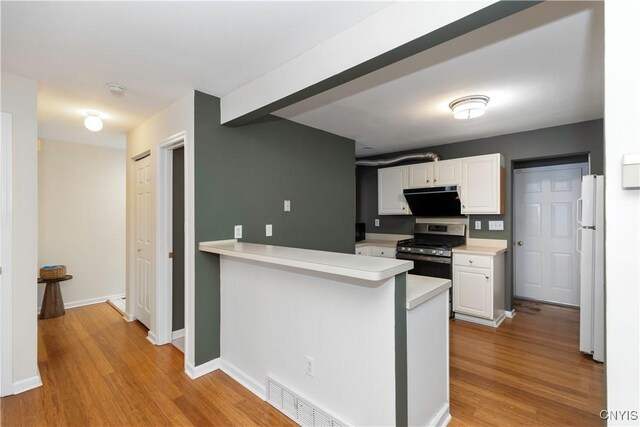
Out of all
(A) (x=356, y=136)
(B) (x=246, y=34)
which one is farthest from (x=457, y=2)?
(A) (x=356, y=136)

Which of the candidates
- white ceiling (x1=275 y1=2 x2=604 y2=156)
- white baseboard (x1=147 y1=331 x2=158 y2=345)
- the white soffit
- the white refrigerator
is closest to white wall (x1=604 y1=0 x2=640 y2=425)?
the white soffit

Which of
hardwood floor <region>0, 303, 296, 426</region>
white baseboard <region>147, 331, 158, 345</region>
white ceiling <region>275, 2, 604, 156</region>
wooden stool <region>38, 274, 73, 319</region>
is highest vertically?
white ceiling <region>275, 2, 604, 156</region>

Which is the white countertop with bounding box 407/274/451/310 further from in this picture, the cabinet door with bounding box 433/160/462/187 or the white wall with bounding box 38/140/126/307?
the white wall with bounding box 38/140/126/307

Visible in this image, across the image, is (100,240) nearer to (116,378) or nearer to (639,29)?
(116,378)

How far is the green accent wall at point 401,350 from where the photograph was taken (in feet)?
5.01

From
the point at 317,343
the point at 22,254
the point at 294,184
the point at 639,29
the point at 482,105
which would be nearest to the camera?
the point at 639,29

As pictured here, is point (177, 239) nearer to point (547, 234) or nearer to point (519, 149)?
point (519, 149)

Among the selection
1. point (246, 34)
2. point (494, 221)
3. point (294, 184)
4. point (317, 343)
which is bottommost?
point (317, 343)

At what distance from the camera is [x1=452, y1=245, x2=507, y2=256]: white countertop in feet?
11.7

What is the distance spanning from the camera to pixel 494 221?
405cm

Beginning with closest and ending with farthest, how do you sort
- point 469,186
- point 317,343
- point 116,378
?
1. point 317,343
2. point 116,378
3. point 469,186

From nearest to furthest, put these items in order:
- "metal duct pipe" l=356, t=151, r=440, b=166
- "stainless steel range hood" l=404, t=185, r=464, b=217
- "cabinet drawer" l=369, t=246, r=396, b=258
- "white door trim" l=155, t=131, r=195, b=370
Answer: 1. "white door trim" l=155, t=131, r=195, b=370
2. "stainless steel range hood" l=404, t=185, r=464, b=217
3. "metal duct pipe" l=356, t=151, r=440, b=166
4. "cabinet drawer" l=369, t=246, r=396, b=258

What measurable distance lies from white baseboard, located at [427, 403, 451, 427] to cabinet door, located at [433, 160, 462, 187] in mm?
2874

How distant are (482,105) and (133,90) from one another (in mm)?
3095
